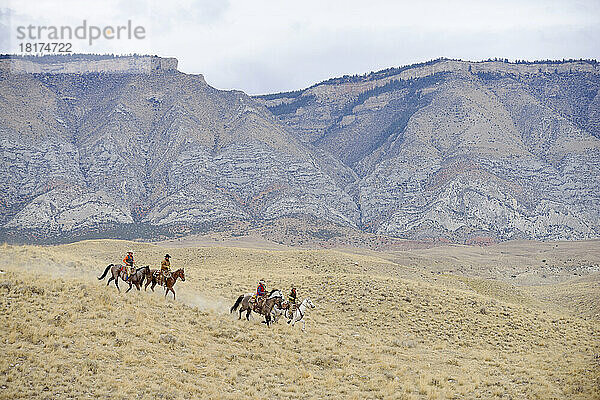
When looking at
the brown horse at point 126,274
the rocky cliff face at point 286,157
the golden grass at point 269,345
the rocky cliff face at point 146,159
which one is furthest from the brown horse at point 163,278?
the rocky cliff face at point 146,159

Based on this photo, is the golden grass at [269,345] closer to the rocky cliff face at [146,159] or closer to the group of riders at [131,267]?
the group of riders at [131,267]

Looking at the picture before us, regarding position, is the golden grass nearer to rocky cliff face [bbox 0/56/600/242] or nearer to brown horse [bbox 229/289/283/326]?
brown horse [bbox 229/289/283/326]

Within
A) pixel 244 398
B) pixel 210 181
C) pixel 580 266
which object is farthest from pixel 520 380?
pixel 210 181

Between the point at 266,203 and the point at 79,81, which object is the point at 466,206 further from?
the point at 79,81

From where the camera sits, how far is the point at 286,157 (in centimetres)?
12706

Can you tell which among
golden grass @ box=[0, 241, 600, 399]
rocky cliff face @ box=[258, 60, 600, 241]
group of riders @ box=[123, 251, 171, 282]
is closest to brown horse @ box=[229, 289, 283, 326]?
golden grass @ box=[0, 241, 600, 399]

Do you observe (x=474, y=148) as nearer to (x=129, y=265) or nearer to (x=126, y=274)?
(x=129, y=265)

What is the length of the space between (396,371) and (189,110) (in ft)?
397

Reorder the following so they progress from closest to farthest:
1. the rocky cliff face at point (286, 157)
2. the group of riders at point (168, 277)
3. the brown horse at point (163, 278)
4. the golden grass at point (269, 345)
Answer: the golden grass at point (269, 345)
the group of riders at point (168, 277)
the brown horse at point (163, 278)
the rocky cliff face at point (286, 157)

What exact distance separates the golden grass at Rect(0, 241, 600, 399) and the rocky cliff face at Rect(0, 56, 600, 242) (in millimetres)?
70110

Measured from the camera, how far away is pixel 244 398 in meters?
14.6

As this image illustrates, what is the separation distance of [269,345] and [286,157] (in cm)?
10870

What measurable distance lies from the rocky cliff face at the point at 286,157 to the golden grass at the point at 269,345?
7011cm

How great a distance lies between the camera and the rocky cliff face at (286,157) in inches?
4072
